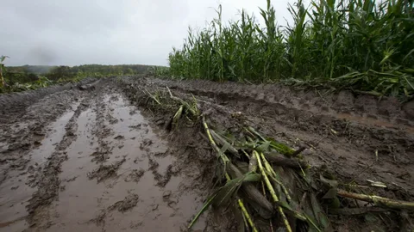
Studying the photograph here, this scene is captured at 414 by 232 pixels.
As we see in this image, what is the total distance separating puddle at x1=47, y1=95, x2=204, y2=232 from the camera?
1.20 metres

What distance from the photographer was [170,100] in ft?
11.7

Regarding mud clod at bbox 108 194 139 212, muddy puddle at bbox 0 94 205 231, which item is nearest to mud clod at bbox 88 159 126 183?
muddy puddle at bbox 0 94 205 231

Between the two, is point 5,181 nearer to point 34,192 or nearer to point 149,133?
point 34,192

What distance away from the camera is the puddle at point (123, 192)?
3.92ft

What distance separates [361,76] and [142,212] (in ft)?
10.1

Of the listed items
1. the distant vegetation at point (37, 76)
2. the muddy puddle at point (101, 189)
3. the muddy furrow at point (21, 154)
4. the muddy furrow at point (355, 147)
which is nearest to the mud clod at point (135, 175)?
the muddy puddle at point (101, 189)

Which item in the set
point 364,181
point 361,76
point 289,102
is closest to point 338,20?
point 361,76

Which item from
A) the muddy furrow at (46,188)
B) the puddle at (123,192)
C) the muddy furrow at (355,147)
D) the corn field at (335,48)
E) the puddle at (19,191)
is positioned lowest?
the puddle at (19,191)

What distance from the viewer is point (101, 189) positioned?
59.2 inches

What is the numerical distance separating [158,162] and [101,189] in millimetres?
525

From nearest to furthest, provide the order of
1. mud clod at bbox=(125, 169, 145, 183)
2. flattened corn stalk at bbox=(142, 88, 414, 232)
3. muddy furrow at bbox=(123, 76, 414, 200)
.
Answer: flattened corn stalk at bbox=(142, 88, 414, 232), muddy furrow at bbox=(123, 76, 414, 200), mud clod at bbox=(125, 169, 145, 183)

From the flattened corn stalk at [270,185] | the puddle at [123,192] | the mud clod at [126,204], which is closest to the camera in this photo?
the flattened corn stalk at [270,185]

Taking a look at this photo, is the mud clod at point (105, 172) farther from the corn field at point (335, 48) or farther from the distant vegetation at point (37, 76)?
the distant vegetation at point (37, 76)

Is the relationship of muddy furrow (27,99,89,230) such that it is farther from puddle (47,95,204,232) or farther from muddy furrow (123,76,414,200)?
muddy furrow (123,76,414,200)
